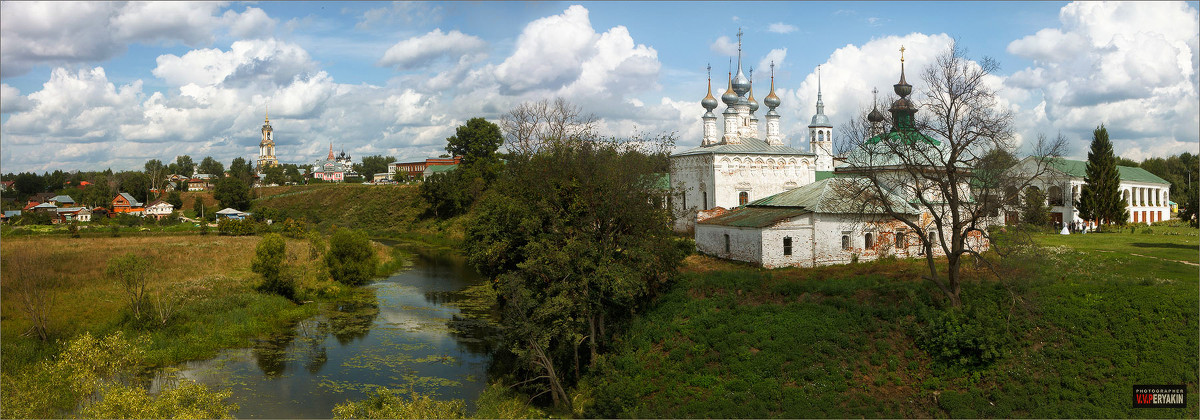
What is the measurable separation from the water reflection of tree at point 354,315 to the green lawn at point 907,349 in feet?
33.0

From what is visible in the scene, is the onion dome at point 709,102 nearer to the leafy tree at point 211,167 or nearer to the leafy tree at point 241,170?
the leafy tree at point 241,170

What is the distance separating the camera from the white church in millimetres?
25359

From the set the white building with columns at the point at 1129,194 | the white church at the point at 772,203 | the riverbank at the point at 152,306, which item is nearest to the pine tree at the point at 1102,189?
the white building with columns at the point at 1129,194

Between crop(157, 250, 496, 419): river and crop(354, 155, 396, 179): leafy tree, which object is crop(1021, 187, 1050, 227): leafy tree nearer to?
crop(157, 250, 496, 419): river

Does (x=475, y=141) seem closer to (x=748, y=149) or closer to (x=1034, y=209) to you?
(x=748, y=149)

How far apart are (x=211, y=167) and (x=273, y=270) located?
11364 cm

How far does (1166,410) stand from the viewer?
572 inches

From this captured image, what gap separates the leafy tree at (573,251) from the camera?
1884 centimetres

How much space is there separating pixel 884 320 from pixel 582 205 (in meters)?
8.76

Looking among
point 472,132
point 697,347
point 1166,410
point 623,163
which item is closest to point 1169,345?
point 1166,410

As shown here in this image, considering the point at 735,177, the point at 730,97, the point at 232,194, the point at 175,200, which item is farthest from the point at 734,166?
the point at 175,200

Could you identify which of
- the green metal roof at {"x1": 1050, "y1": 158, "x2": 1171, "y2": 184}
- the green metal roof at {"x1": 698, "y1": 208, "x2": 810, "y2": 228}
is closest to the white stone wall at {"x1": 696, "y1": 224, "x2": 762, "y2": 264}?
the green metal roof at {"x1": 698, "y1": 208, "x2": 810, "y2": 228}

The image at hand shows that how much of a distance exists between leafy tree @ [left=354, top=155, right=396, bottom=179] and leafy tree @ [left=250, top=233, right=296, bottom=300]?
101 metres

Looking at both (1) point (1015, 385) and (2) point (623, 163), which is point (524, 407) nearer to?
(2) point (623, 163)
